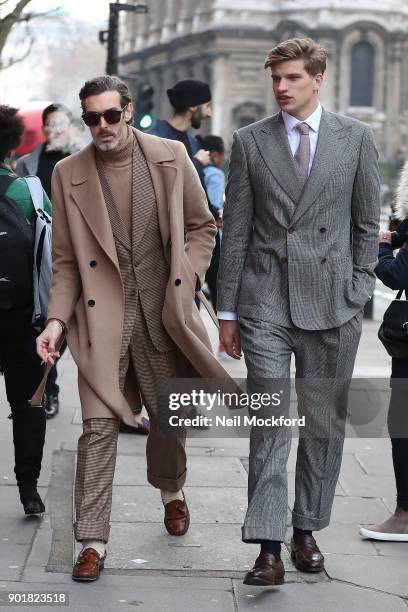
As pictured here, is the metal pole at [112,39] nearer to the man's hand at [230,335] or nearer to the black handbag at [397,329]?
the black handbag at [397,329]

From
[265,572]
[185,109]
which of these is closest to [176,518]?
[265,572]

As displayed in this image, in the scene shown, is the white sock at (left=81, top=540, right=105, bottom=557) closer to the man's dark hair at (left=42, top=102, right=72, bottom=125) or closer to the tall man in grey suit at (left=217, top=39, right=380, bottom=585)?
the tall man in grey suit at (left=217, top=39, right=380, bottom=585)

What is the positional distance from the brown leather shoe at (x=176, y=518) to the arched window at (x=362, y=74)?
88.1m

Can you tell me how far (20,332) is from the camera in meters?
6.20

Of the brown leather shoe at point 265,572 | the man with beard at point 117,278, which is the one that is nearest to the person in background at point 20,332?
the man with beard at point 117,278

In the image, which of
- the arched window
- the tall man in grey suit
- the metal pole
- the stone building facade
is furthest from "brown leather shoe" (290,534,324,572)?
the arched window

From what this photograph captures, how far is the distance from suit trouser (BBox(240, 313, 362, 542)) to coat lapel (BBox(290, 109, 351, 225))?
445 millimetres

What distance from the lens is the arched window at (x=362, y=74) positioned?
9262cm

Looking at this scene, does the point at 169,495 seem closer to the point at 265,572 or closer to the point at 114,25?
the point at 265,572

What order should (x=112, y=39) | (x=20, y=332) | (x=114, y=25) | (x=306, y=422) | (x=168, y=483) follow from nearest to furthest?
1. (x=306, y=422)
2. (x=168, y=483)
3. (x=20, y=332)
4. (x=112, y=39)
5. (x=114, y=25)

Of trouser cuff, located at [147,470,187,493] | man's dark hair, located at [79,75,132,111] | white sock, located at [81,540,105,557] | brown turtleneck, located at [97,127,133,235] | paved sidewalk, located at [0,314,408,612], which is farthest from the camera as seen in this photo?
trouser cuff, located at [147,470,187,493]

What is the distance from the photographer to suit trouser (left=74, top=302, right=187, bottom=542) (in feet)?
17.7

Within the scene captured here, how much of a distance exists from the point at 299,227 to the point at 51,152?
12.6 ft

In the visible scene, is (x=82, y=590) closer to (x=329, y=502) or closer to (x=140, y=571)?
(x=140, y=571)
